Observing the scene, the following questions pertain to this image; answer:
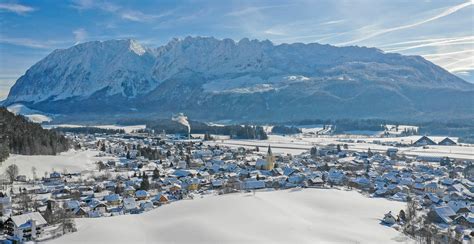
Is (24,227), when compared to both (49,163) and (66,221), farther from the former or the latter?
(49,163)

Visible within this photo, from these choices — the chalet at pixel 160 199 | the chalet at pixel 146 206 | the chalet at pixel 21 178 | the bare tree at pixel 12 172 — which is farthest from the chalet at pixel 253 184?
the bare tree at pixel 12 172

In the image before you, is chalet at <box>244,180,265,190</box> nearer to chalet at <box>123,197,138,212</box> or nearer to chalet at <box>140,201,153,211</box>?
chalet at <box>140,201,153,211</box>

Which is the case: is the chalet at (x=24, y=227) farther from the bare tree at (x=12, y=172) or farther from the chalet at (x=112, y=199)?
the bare tree at (x=12, y=172)

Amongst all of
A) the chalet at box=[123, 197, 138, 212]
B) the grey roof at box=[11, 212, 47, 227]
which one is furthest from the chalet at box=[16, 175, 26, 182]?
the grey roof at box=[11, 212, 47, 227]

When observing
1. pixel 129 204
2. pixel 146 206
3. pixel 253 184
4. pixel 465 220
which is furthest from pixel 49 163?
pixel 465 220

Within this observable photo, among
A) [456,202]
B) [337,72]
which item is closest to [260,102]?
[337,72]

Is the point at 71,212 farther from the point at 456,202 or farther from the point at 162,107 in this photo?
the point at 162,107
